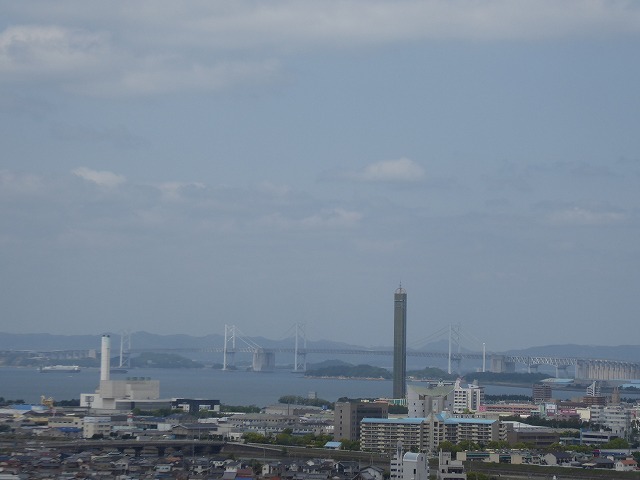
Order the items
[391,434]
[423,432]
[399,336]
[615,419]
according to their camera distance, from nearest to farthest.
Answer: [391,434]
[423,432]
[615,419]
[399,336]

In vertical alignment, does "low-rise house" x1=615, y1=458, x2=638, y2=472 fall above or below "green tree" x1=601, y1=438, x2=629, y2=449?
below

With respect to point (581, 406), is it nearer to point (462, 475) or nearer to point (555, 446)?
point (555, 446)

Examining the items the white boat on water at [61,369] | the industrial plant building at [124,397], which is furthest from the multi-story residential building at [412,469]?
the white boat on water at [61,369]

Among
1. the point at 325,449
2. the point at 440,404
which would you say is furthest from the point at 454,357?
the point at 325,449

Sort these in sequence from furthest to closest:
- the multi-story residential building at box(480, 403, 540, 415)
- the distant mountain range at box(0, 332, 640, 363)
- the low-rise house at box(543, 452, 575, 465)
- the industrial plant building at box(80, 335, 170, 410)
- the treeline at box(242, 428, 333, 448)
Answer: the distant mountain range at box(0, 332, 640, 363), the multi-story residential building at box(480, 403, 540, 415), the industrial plant building at box(80, 335, 170, 410), the treeline at box(242, 428, 333, 448), the low-rise house at box(543, 452, 575, 465)

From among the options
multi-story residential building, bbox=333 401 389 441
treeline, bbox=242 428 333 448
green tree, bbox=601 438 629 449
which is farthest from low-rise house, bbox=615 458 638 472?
multi-story residential building, bbox=333 401 389 441

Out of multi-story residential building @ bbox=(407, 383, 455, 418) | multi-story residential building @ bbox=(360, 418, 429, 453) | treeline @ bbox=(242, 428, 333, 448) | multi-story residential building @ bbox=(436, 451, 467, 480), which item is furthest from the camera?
multi-story residential building @ bbox=(407, 383, 455, 418)

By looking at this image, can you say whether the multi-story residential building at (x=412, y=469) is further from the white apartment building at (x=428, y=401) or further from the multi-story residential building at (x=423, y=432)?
the white apartment building at (x=428, y=401)

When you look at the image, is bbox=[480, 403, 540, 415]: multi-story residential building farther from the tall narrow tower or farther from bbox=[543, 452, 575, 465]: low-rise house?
bbox=[543, 452, 575, 465]: low-rise house

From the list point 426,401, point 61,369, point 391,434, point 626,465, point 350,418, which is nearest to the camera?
point 626,465

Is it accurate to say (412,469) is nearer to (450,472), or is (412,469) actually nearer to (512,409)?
(450,472)

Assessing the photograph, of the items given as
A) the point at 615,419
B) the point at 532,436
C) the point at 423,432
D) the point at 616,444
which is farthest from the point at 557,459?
the point at 615,419
